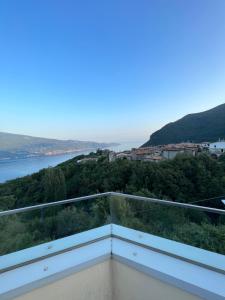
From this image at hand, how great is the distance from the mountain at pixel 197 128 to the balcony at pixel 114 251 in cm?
3171

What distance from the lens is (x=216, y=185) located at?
54.5ft

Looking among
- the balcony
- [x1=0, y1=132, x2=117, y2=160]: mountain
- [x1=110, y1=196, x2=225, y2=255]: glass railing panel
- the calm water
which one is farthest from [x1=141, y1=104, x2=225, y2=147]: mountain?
the balcony

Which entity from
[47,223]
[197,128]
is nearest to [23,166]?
[197,128]

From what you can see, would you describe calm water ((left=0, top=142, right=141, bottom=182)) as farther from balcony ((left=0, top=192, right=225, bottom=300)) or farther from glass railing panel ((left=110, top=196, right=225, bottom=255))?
glass railing panel ((left=110, top=196, right=225, bottom=255))

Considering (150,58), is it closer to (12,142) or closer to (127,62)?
(127,62)

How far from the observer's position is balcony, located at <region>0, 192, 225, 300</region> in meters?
1.69

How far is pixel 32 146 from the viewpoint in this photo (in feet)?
106

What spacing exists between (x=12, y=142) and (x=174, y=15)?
28.4 m

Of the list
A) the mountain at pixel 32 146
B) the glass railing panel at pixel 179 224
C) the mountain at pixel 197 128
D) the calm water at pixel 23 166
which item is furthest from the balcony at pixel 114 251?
the mountain at pixel 197 128

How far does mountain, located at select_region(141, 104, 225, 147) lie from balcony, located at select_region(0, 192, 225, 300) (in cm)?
3171

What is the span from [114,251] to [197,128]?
36.8m

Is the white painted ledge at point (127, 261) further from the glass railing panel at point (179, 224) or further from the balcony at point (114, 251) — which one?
the glass railing panel at point (179, 224)

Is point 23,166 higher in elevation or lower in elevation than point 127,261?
lower

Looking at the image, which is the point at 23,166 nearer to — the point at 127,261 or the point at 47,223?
the point at 47,223
